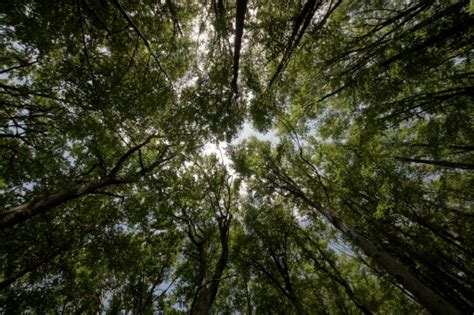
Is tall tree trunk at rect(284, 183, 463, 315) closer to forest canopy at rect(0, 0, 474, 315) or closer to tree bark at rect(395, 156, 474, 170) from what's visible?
forest canopy at rect(0, 0, 474, 315)

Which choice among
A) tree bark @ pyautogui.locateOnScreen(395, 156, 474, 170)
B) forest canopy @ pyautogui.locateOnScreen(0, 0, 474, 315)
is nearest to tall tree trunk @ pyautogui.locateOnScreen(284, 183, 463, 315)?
forest canopy @ pyautogui.locateOnScreen(0, 0, 474, 315)

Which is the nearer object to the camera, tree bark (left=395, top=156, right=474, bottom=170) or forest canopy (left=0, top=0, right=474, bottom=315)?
forest canopy (left=0, top=0, right=474, bottom=315)

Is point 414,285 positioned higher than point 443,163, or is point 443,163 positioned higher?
point 443,163

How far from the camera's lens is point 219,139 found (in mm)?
7773

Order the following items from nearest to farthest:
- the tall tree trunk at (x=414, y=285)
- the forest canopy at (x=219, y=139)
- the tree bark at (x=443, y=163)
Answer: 1. the tall tree trunk at (x=414, y=285)
2. the forest canopy at (x=219, y=139)
3. the tree bark at (x=443, y=163)

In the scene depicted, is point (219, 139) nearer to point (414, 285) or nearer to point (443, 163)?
point (414, 285)

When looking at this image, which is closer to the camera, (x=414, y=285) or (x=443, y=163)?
(x=414, y=285)

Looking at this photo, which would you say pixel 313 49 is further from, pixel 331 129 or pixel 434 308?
pixel 434 308

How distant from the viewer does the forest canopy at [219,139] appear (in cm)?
540

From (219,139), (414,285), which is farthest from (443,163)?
(219,139)

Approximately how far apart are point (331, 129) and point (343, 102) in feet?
4.56

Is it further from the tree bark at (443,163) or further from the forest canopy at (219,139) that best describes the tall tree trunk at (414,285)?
the tree bark at (443,163)

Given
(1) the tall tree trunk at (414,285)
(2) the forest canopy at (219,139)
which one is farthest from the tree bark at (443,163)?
(1) the tall tree trunk at (414,285)

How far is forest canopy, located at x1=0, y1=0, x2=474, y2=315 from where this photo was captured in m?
5.40
